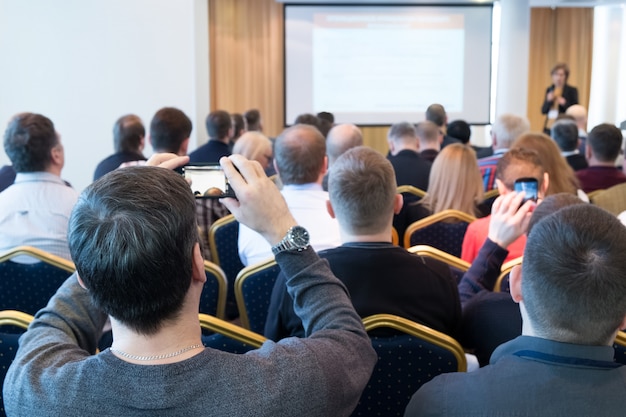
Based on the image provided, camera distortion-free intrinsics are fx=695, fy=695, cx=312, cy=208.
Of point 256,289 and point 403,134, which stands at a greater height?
point 403,134

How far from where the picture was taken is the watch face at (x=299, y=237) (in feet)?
3.85

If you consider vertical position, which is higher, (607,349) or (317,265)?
(317,265)

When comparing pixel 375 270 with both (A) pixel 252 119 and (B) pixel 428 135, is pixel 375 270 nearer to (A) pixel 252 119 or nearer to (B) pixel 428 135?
(B) pixel 428 135

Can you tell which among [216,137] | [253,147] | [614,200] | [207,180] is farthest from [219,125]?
[207,180]

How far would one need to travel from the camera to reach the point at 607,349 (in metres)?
1.20

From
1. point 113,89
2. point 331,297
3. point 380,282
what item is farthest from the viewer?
point 113,89

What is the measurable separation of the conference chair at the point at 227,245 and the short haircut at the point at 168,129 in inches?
50.4

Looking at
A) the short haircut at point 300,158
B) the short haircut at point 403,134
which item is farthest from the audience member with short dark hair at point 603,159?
the short haircut at point 300,158

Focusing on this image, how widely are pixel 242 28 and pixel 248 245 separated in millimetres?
7549

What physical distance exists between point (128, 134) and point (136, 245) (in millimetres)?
4030

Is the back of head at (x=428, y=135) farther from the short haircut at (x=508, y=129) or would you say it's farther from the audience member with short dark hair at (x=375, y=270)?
the audience member with short dark hair at (x=375, y=270)

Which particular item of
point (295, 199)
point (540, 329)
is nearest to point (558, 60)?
point (295, 199)

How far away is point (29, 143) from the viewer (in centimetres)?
323

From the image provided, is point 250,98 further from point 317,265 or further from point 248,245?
point 317,265
